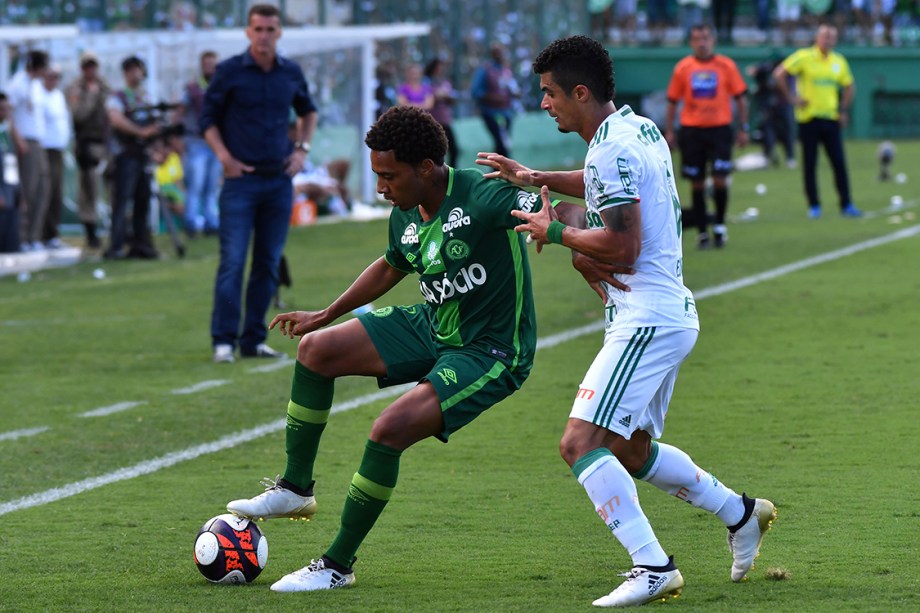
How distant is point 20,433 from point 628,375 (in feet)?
16.0

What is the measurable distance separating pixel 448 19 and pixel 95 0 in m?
10.9

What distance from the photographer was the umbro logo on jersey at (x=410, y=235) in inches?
242

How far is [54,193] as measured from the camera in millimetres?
20344

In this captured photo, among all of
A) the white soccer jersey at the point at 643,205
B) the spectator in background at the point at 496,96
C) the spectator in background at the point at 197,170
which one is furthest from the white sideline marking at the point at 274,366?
the spectator in background at the point at 496,96

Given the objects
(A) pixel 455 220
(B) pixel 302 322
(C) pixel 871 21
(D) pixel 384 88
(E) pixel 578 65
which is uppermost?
(E) pixel 578 65

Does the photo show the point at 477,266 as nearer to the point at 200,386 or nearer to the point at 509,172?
the point at 509,172

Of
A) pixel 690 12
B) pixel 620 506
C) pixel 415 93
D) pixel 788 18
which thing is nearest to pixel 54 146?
pixel 415 93

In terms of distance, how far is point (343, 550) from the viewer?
582 cm

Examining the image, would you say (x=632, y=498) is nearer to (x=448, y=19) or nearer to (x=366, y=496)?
(x=366, y=496)

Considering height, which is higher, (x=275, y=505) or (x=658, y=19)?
(x=658, y=19)

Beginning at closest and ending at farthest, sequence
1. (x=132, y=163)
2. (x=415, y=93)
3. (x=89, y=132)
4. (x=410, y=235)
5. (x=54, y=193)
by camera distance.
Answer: (x=410, y=235)
(x=132, y=163)
(x=89, y=132)
(x=54, y=193)
(x=415, y=93)

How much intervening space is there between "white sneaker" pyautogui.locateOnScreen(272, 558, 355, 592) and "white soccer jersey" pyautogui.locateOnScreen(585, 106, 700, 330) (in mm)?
1326

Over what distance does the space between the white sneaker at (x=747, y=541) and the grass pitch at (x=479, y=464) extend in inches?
2.9

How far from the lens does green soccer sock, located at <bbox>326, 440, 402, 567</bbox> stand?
A: 5770 millimetres
